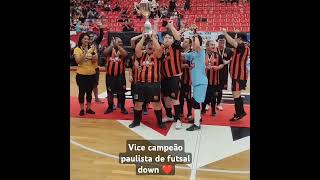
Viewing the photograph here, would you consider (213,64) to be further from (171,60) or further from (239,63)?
(171,60)

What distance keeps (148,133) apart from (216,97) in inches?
37.6

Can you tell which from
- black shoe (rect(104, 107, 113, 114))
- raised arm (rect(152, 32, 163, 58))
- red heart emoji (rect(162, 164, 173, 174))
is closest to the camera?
red heart emoji (rect(162, 164, 173, 174))

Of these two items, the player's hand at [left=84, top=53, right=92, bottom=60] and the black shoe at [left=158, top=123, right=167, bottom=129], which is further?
the player's hand at [left=84, top=53, right=92, bottom=60]

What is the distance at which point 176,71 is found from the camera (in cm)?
419

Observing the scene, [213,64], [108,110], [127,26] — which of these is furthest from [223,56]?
[108,110]

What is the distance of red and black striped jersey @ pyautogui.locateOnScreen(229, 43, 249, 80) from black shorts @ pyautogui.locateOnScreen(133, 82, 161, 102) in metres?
0.85

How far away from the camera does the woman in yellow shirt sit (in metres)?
4.30

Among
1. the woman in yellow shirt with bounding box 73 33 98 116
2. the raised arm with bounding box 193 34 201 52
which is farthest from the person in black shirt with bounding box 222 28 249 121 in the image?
the woman in yellow shirt with bounding box 73 33 98 116

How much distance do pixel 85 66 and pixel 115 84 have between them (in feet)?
1.33

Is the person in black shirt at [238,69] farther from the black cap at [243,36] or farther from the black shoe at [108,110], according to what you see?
the black shoe at [108,110]

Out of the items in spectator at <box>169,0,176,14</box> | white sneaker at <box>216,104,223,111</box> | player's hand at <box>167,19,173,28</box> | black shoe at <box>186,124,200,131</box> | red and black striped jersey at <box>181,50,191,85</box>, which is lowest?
black shoe at <box>186,124,200,131</box>

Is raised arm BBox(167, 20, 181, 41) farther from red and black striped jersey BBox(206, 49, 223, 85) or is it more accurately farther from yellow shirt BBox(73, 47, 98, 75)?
yellow shirt BBox(73, 47, 98, 75)

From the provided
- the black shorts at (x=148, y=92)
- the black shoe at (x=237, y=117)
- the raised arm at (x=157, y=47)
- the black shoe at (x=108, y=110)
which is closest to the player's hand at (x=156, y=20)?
the raised arm at (x=157, y=47)

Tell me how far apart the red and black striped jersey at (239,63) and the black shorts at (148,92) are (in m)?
0.85
